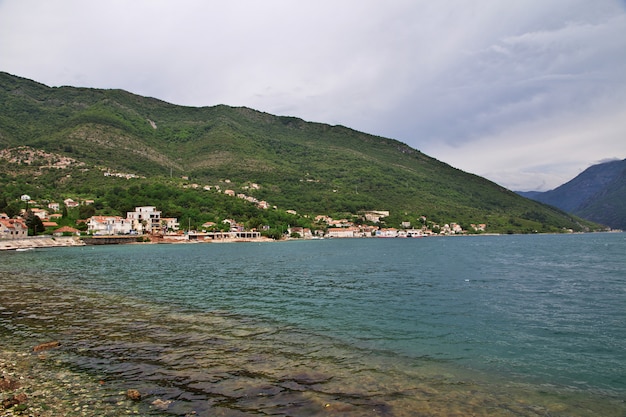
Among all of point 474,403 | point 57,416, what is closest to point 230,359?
point 57,416

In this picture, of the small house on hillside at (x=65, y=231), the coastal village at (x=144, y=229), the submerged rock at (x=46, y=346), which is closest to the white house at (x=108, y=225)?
the coastal village at (x=144, y=229)

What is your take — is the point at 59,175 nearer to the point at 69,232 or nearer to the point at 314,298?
the point at 69,232

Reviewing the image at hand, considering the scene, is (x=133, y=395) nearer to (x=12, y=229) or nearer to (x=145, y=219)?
(x=12, y=229)

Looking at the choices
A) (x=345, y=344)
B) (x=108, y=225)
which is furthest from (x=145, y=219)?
(x=345, y=344)

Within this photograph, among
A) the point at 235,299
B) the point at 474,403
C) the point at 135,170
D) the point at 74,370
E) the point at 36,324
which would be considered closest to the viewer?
the point at 474,403

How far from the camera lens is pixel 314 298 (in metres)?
23.4

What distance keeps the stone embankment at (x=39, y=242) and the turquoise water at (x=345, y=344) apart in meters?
58.2

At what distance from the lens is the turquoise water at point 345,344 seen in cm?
918

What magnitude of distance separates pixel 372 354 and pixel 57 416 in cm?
812

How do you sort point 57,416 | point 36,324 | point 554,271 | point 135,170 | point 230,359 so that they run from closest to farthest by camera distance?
point 57,416, point 230,359, point 36,324, point 554,271, point 135,170

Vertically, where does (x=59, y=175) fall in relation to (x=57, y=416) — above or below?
above

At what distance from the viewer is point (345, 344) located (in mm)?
13805

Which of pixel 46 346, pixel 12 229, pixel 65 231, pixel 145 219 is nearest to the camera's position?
pixel 46 346

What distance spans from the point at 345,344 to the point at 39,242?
8801 centimetres
